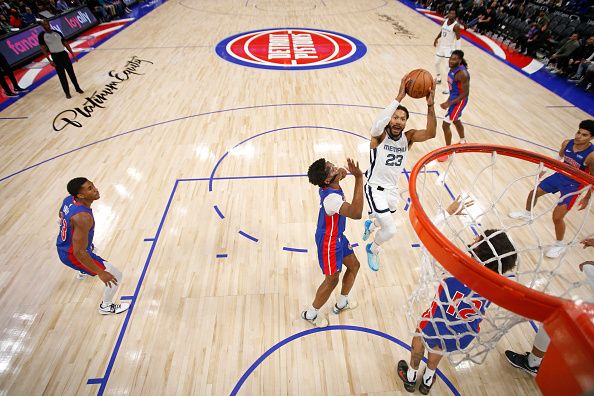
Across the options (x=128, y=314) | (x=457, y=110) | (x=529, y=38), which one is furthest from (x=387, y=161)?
(x=529, y=38)

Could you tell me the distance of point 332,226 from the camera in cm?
270

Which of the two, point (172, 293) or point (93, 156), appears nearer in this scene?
point (172, 293)

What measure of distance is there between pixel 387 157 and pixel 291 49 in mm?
8827

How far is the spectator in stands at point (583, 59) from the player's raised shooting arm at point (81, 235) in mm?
11637

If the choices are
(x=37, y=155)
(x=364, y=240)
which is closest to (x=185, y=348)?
(x=364, y=240)

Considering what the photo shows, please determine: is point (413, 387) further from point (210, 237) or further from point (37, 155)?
point (37, 155)

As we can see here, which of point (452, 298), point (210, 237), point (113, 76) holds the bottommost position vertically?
point (113, 76)

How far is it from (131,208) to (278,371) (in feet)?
10.6

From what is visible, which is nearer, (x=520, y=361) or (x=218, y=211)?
(x=520, y=361)

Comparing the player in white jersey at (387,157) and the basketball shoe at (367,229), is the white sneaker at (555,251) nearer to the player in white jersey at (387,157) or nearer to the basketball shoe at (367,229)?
the player in white jersey at (387,157)

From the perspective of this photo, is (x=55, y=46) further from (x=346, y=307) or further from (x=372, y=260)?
(x=346, y=307)

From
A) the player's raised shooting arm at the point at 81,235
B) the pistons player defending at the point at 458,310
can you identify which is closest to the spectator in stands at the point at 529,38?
the pistons player defending at the point at 458,310

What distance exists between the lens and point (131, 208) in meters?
4.72

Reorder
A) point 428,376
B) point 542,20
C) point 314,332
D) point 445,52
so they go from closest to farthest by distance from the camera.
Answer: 1. point 428,376
2. point 314,332
3. point 445,52
4. point 542,20
